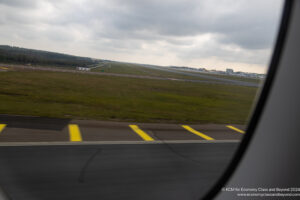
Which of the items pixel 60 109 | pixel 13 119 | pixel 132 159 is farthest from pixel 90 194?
pixel 60 109

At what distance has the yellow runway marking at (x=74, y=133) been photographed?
5070 millimetres

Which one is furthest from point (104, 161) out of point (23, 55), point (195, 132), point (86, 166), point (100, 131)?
point (23, 55)

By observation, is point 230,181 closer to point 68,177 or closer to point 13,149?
point 68,177

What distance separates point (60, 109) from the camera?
8.41 m

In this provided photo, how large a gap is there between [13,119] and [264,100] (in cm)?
629

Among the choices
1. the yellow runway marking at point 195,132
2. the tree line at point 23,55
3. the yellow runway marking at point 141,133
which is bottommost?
the yellow runway marking at point 141,133

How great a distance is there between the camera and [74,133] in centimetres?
558

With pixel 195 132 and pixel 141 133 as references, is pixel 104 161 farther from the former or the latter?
pixel 195 132

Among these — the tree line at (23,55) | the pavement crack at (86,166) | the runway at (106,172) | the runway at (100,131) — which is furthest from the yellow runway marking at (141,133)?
the tree line at (23,55)

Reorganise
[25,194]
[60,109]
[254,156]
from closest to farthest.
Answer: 1. [254,156]
2. [25,194]
3. [60,109]

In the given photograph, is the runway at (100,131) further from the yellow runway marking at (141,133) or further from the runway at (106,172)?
the runway at (106,172)

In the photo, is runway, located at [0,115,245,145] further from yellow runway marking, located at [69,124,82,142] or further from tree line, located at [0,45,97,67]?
tree line, located at [0,45,97,67]

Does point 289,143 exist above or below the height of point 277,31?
below

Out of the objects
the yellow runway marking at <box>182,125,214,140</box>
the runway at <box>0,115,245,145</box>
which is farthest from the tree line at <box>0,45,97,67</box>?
the yellow runway marking at <box>182,125,214,140</box>
